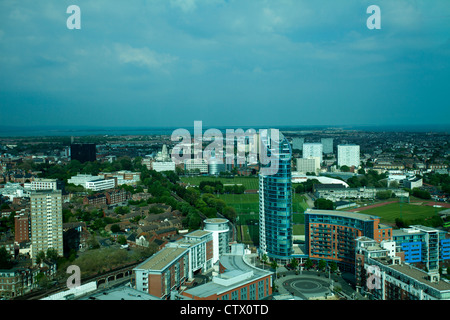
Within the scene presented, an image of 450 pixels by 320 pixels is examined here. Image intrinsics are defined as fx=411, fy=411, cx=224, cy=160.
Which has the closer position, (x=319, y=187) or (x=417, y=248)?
(x=417, y=248)

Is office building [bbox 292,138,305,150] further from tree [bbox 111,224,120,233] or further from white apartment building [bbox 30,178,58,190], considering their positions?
tree [bbox 111,224,120,233]

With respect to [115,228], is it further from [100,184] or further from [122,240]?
[100,184]

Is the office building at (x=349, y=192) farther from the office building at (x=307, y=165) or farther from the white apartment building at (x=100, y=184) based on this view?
the white apartment building at (x=100, y=184)

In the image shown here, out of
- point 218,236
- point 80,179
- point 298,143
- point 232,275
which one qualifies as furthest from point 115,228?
point 298,143

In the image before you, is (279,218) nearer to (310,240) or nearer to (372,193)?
(310,240)
